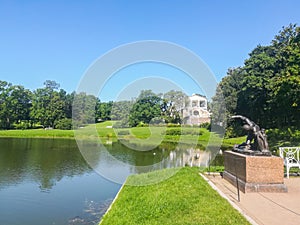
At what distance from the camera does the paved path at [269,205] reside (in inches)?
177

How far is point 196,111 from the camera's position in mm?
40625

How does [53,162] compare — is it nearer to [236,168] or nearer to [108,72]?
[108,72]

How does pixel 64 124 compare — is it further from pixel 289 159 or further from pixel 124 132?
pixel 289 159

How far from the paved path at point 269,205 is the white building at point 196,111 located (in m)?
28.7

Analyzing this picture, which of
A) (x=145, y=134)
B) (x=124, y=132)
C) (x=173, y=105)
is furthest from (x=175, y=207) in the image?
(x=173, y=105)

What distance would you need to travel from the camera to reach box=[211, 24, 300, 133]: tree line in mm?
21719

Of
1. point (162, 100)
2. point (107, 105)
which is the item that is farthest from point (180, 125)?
point (107, 105)

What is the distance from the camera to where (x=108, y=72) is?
338 inches

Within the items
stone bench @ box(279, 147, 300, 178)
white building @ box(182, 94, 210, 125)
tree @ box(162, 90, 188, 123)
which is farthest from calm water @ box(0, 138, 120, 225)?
white building @ box(182, 94, 210, 125)

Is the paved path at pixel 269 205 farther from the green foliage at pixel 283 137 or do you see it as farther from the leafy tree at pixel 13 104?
the leafy tree at pixel 13 104

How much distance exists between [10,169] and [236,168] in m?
12.6

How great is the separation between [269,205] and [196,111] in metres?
35.7

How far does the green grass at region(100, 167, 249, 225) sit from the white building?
27.8m

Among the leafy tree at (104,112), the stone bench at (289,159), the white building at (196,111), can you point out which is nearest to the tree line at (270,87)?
the white building at (196,111)
